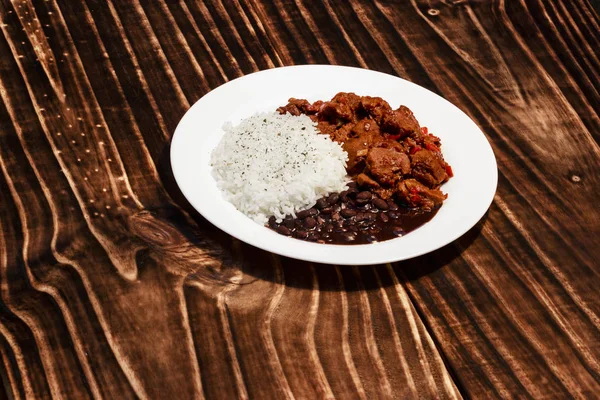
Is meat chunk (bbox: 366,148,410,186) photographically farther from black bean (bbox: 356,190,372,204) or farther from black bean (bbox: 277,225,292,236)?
black bean (bbox: 277,225,292,236)

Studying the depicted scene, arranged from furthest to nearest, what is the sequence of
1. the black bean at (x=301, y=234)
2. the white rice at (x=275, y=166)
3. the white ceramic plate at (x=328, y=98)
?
the white rice at (x=275, y=166) < the black bean at (x=301, y=234) < the white ceramic plate at (x=328, y=98)

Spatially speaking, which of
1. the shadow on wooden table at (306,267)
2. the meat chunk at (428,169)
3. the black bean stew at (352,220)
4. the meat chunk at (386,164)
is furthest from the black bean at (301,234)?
the meat chunk at (428,169)

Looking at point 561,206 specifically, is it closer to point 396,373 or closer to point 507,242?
point 507,242

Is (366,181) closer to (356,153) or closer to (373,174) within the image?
(373,174)

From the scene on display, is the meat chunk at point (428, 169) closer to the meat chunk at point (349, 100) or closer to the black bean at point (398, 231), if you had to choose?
the black bean at point (398, 231)

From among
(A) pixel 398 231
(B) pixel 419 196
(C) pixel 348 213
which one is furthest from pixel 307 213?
(B) pixel 419 196

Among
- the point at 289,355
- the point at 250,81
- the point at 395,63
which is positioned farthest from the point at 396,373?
the point at 395,63

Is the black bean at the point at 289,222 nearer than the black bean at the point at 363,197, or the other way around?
the black bean at the point at 289,222
